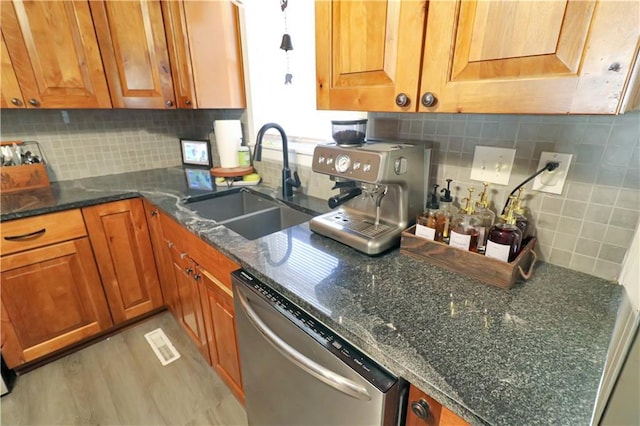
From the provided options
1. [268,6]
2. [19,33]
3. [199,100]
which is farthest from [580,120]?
[19,33]

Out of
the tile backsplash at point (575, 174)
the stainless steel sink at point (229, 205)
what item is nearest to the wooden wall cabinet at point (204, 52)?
A: the stainless steel sink at point (229, 205)

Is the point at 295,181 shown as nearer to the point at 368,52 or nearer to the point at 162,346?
the point at 368,52

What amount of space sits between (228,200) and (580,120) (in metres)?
1.54

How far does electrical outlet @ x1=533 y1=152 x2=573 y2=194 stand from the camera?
798 millimetres

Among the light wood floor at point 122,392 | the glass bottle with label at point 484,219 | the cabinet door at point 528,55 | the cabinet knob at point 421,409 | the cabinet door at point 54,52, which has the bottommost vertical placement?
the light wood floor at point 122,392

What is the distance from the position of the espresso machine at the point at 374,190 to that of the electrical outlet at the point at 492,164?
0.48 feet

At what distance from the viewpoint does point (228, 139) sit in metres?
1.78

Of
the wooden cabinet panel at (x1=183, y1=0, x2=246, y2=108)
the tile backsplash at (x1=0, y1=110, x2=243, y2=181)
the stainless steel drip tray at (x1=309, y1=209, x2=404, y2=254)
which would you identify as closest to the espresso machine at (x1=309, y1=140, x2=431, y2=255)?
the stainless steel drip tray at (x1=309, y1=209, x2=404, y2=254)

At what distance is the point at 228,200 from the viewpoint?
1.74 meters

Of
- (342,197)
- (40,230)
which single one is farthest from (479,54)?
(40,230)

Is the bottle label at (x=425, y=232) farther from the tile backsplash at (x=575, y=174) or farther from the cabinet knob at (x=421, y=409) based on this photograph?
the cabinet knob at (x=421, y=409)

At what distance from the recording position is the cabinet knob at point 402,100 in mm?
764

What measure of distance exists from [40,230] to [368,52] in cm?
165

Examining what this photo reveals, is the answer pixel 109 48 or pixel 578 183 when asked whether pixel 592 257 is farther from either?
pixel 109 48
